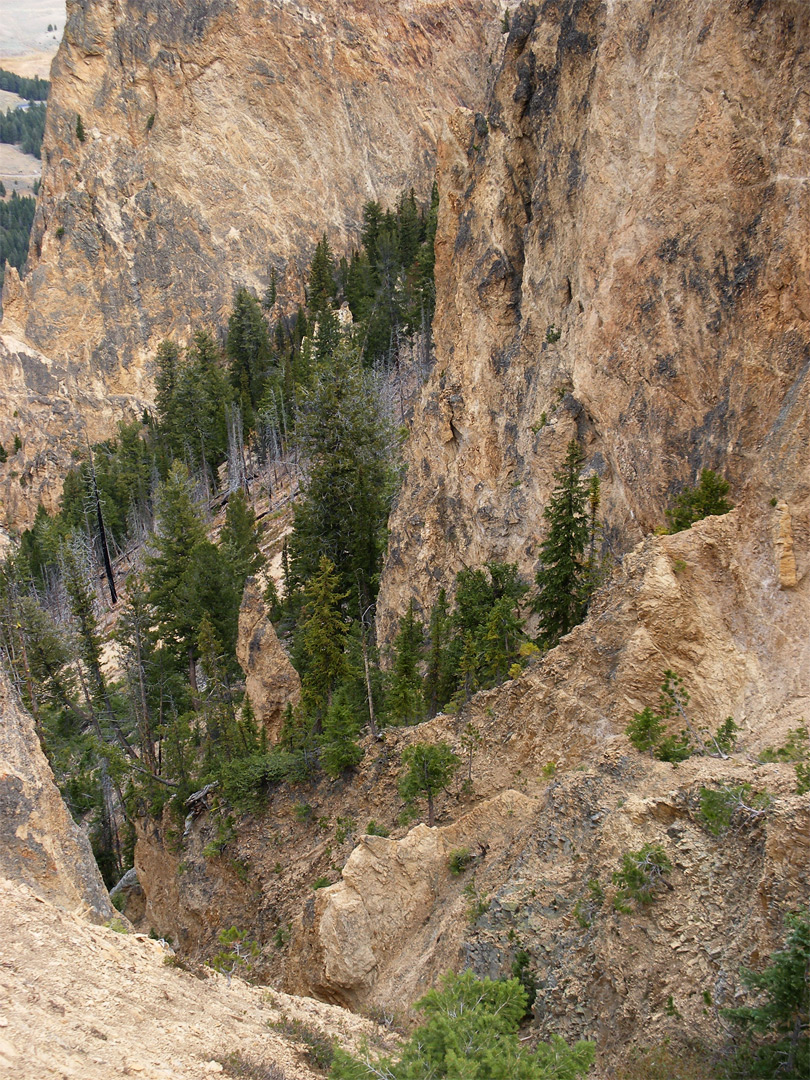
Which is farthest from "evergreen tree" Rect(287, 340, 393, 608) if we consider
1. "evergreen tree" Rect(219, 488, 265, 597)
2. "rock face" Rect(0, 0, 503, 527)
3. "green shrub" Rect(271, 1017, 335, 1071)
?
"rock face" Rect(0, 0, 503, 527)

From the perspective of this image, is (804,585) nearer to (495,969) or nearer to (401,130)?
(495,969)

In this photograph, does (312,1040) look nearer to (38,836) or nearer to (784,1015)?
(784,1015)

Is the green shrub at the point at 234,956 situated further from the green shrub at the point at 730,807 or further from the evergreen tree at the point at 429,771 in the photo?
the green shrub at the point at 730,807

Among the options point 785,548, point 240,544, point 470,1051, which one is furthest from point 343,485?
point 470,1051

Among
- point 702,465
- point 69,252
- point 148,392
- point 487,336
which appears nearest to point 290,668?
point 487,336

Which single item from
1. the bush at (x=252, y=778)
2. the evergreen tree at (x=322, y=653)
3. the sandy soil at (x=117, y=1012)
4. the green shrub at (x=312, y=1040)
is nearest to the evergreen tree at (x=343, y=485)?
the evergreen tree at (x=322, y=653)

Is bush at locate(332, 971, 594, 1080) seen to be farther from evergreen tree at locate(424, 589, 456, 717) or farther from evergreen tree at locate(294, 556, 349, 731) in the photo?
evergreen tree at locate(294, 556, 349, 731)
